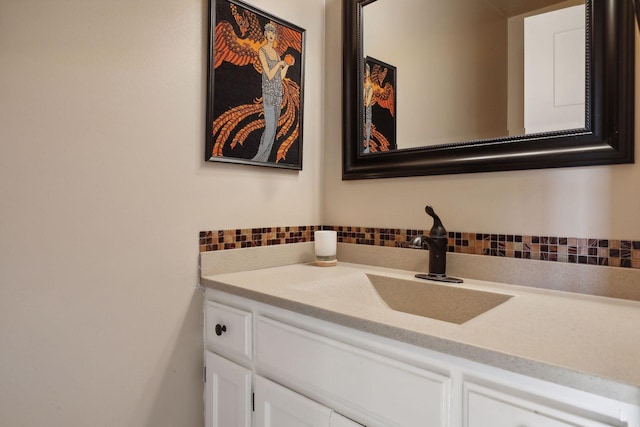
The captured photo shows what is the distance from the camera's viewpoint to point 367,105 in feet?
5.18

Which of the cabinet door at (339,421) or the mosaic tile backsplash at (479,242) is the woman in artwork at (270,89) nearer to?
the mosaic tile backsplash at (479,242)

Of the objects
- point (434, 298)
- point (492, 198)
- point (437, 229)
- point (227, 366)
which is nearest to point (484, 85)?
point (492, 198)

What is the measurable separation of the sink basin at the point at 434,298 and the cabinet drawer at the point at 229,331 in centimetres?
49

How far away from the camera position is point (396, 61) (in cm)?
153

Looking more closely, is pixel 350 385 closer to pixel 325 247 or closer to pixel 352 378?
pixel 352 378

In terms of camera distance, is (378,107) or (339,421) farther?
(378,107)

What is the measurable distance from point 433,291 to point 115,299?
98 centimetres

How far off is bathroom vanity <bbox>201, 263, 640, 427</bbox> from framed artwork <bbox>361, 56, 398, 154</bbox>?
54 centimetres

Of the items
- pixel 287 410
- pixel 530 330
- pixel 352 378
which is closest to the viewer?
pixel 530 330

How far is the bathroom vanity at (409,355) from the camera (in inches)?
23.9

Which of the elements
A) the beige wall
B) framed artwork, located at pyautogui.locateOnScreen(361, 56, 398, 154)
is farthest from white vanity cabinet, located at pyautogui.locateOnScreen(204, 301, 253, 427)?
framed artwork, located at pyautogui.locateOnScreen(361, 56, 398, 154)

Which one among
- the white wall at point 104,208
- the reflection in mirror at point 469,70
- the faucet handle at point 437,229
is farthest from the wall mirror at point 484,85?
the white wall at point 104,208

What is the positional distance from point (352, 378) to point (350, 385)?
18 millimetres

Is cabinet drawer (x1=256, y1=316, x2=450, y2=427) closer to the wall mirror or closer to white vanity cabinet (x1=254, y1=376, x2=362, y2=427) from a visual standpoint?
white vanity cabinet (x1=254, y1=376, x2=362, y2=427)
